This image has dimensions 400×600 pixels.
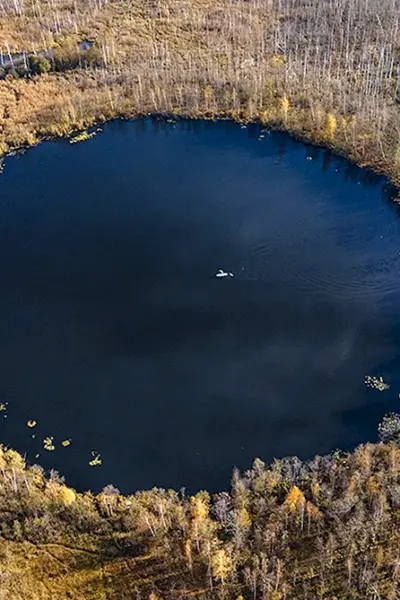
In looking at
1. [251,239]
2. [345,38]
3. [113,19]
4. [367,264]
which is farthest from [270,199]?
[113,19]

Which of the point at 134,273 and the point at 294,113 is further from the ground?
the point at 294,113

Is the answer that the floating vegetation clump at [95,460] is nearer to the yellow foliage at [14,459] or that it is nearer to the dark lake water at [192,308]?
the dark lake water at [192,308]

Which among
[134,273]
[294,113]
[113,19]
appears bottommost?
[134,273]

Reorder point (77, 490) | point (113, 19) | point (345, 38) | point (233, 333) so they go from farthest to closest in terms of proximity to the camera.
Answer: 1. point (113, 19)
2. point (345, 38)
3. point (233, 333)
4. point (77, 490)

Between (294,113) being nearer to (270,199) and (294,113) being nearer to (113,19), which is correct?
(270,199)

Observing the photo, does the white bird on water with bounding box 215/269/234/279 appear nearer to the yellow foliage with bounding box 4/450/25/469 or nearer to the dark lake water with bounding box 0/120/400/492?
the dark lake water with bounding box 0/120/400/492

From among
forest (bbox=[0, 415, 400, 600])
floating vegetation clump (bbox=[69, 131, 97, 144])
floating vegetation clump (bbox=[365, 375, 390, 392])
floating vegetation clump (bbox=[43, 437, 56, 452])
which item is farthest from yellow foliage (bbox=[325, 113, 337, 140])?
floating vegetation clump (bbox=[43, 437, 56, 452])
